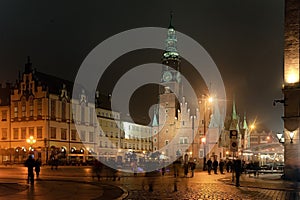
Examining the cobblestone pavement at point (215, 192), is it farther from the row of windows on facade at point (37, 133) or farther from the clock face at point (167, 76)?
the clock face at point (167, 76)

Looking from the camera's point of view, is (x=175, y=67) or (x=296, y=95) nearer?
(x=296, y=95)

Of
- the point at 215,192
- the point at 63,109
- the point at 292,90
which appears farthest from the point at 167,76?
the point at 215,192

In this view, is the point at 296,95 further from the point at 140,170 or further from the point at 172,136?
the point at 172,136

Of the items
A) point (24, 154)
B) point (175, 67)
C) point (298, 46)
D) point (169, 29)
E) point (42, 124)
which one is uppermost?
point (169, 29)

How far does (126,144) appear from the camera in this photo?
4225 inches

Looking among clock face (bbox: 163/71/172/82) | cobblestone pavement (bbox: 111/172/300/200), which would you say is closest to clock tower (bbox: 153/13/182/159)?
clock face (bbox: 163/71/172/82)

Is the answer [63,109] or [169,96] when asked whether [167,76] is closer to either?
[169,96]

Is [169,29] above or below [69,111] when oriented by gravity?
above

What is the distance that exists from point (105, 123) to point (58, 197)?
77.5 metres

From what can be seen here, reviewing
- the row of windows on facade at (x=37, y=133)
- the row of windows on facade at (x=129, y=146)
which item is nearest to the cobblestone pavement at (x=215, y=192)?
the row of windows on facade at (x=37, y=133)

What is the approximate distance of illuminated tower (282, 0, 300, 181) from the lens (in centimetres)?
2808

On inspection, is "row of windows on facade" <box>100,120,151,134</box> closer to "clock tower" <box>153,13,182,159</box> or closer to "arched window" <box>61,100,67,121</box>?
"clock tower" <box>153,13,182,159</box>

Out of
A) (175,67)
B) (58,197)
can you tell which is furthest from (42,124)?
(58,197)

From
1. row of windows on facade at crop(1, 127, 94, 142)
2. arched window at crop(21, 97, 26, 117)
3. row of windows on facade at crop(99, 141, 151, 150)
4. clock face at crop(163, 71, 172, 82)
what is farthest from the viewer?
clock face at crop(163, 71, 172, 82)
